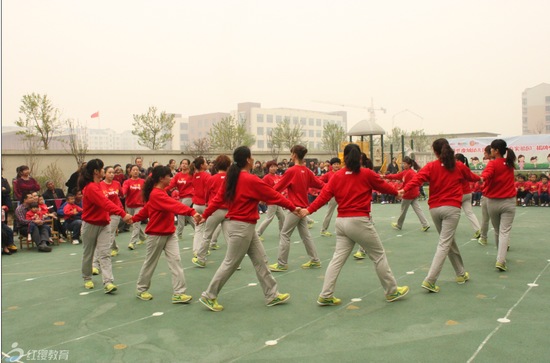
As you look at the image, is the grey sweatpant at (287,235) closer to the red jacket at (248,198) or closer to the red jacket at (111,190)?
the red jacket at (248,198)

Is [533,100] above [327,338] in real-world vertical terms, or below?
above

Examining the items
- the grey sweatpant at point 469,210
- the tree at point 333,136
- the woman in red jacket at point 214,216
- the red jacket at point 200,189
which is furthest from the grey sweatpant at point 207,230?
the tree at point 333,136

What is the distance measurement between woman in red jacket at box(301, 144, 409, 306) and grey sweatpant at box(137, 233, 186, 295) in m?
1.75

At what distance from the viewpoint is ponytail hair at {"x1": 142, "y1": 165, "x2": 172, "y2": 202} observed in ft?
22.0

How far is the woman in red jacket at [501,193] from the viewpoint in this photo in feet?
24.6

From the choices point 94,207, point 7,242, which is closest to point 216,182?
point 94,207

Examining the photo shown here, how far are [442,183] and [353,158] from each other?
139 cm

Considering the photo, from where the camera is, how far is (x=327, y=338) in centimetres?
504

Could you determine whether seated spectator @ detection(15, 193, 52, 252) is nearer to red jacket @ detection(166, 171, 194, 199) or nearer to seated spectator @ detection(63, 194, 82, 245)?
seated spectator @ detection(63, 194, 82, 245)

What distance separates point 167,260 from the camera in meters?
6.53

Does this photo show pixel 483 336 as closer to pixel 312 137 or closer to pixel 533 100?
pixel 312 137

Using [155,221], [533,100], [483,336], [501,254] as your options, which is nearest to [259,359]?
[483,336]

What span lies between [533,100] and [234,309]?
369 ft

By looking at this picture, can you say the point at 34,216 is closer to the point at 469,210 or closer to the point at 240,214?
the point at 240,214
